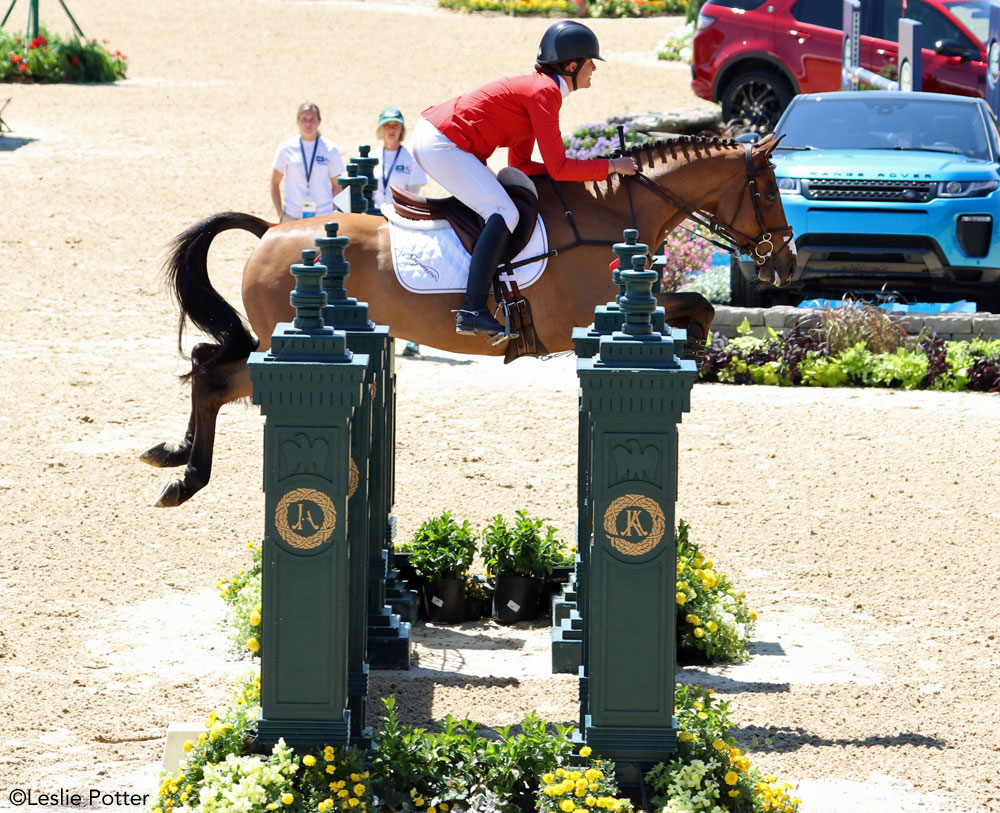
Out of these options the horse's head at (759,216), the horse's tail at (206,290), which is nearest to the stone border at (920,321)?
the horse's head at (759,216)

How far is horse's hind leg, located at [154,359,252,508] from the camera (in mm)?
7305

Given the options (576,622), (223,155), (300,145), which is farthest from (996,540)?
(223,155)

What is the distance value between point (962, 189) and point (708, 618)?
22.5ft

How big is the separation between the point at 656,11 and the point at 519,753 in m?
32.9

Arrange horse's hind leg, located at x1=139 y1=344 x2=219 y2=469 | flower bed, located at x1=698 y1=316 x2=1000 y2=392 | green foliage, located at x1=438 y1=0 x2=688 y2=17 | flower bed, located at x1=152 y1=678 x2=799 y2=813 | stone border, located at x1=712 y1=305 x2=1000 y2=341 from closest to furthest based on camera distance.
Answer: flower bed, located at x1=152 y1=678 x2=799 y2=813
horse's hind leg, located at x1=139 y1=344 x2=219 y2=469
flower bed, located at x1=698 y1=316 x2=1000 y2=392
stone border, located at x1=712 y1=305 x2=1000 y2=341
green foliage, located at x1=438 y1=0 x2=688 y2=17

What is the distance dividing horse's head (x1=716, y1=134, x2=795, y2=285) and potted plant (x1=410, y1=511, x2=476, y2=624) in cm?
230

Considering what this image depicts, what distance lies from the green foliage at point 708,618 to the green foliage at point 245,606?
1.73 m

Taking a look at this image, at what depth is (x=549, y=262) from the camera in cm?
734

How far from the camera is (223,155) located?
1927cm

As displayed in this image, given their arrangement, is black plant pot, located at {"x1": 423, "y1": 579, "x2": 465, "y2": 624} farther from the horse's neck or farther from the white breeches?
the horse's neck

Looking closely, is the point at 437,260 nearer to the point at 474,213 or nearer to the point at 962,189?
the point at 474,213

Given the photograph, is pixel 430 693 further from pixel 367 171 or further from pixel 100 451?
pixel 100 451

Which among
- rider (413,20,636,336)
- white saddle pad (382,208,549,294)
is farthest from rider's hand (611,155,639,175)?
white saddle pad (382,208,549,294)

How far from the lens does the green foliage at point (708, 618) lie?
614 cm
